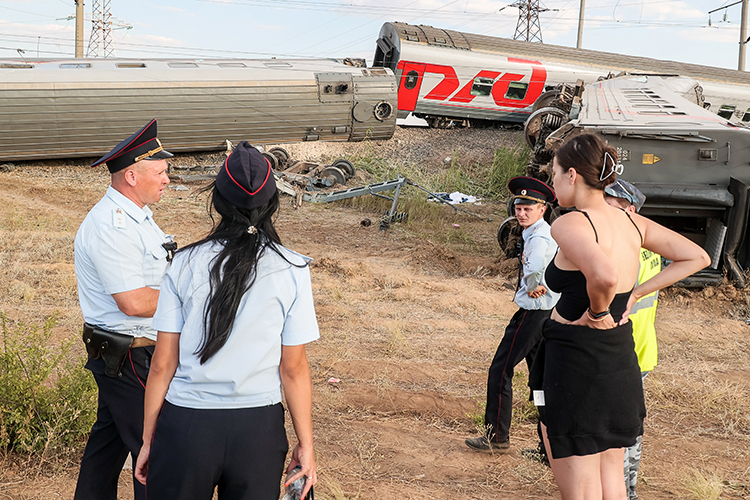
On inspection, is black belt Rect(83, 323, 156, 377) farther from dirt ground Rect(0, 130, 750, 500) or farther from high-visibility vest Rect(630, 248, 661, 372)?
high-visibility vest Rect(630, 248, 661, 372)

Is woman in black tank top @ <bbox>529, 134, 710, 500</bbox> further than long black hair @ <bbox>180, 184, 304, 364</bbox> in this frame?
Yes

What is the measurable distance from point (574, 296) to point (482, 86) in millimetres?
17683

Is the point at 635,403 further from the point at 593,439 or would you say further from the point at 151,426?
the point at 151,426

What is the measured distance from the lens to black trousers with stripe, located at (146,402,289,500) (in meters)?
1.98

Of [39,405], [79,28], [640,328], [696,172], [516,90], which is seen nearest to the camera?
[640,328]

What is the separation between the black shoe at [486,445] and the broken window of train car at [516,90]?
16.8 m

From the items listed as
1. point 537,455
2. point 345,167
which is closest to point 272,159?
point 345,167

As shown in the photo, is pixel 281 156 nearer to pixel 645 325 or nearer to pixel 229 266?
pixel 645 325

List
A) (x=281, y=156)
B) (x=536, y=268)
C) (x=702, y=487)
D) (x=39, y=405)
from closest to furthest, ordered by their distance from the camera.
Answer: (x=702, y=487), (x=39, y=405), (x=536, y=268), (x=281, y=156)

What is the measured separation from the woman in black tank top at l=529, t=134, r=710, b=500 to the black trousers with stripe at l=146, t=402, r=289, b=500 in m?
1.27

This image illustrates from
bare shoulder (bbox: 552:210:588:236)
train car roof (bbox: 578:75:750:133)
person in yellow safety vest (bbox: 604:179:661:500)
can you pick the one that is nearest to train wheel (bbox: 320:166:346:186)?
train car roof (bbox: 578:75:750:133)

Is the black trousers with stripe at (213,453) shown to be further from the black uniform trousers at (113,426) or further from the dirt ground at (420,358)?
the dirt ground at (420,358)

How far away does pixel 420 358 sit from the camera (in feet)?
20.7

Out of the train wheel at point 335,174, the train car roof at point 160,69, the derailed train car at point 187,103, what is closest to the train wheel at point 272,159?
the derailed train car at point 187,103
